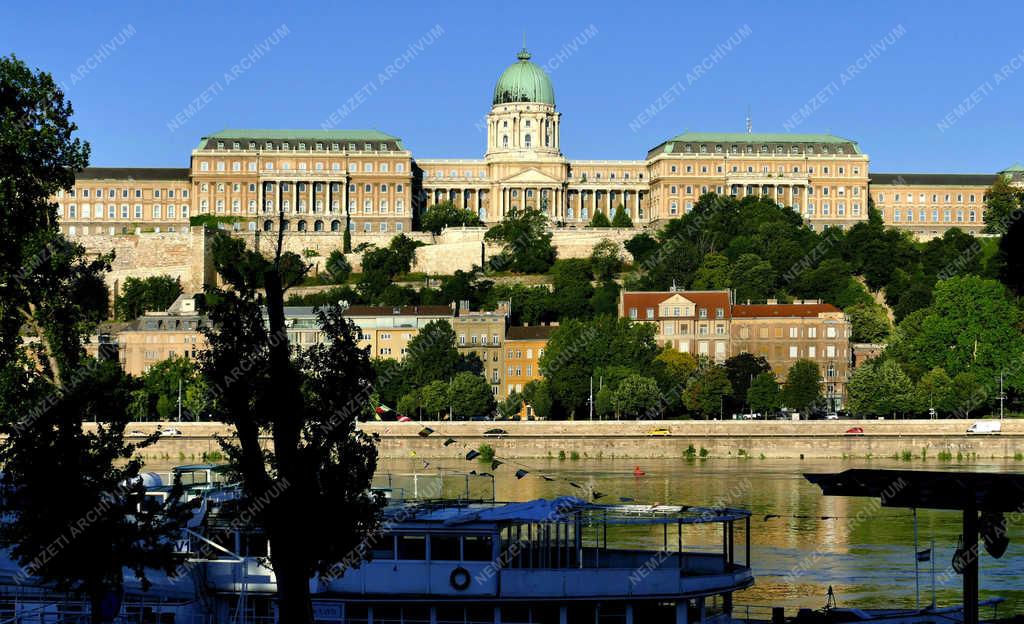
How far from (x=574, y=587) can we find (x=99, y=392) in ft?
28.1

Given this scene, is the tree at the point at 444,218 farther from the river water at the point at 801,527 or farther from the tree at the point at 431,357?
the river water at the point at 801,527

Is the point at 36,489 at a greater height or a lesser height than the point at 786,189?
lesser

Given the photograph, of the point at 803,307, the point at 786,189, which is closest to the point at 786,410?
the point at 803,307

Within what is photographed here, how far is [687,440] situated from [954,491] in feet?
190

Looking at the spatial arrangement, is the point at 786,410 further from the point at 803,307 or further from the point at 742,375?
the point at 803,307

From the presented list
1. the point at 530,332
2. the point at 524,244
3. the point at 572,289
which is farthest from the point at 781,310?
the point at 524,244

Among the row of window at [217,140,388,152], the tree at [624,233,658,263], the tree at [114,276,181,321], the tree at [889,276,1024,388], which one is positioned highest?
the row of window at [217,140,388,152]

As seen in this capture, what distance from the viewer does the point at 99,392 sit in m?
30.3

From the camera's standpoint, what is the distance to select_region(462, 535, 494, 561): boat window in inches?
1212

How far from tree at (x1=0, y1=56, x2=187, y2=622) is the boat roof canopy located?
36.0 feet

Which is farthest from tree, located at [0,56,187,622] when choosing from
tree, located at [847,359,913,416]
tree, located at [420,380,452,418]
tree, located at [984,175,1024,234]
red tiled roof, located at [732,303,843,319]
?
tree, located at [984,175,1024,234]

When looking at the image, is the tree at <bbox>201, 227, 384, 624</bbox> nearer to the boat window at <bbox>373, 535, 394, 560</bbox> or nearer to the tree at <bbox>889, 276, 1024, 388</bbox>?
the boat window at <bbox>373, 535, 394, 560</bbox>

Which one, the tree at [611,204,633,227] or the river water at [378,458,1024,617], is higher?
the tree at [611,204,633,227]

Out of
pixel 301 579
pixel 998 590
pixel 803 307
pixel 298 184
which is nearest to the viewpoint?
pixel 301 579
